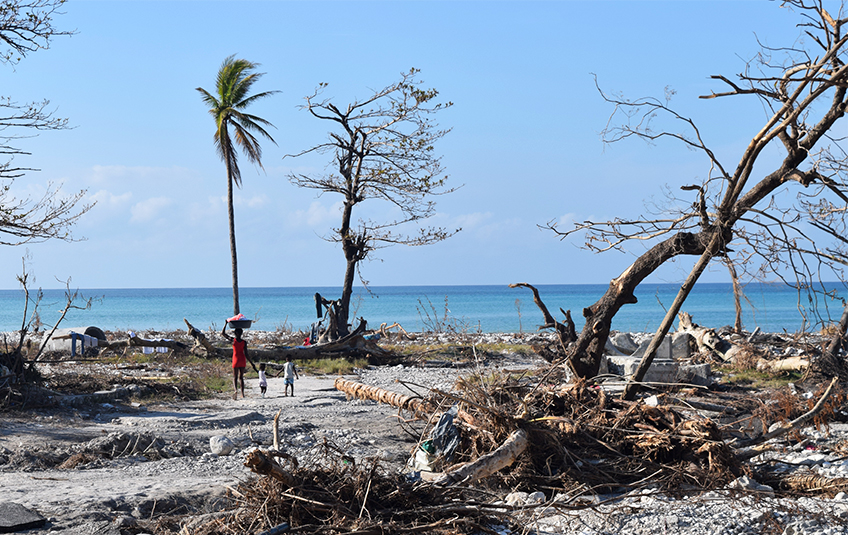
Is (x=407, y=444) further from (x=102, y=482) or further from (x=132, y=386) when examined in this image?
(x=132, y=386)

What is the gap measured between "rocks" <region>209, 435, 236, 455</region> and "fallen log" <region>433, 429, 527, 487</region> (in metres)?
3.10

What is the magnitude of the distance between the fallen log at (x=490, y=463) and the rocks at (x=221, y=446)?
310 cm

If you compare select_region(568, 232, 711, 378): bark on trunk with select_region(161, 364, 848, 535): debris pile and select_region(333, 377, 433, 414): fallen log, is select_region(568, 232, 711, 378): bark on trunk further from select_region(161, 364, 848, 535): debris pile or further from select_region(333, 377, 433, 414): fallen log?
select_region(333, 377, 433, 414): fallen log

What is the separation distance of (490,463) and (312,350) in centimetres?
1272

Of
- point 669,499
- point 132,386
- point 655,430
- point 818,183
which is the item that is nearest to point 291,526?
point 669,499

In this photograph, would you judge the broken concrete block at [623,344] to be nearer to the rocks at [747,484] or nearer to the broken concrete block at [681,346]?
the broken concrete block at [681,346]

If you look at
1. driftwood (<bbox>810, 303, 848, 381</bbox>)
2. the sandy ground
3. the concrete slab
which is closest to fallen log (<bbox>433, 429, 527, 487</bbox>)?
the sandy ground

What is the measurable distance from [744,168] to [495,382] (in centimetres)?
369

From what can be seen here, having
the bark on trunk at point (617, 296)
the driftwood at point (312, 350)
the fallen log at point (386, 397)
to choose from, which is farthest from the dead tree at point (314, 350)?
the bark on trunk at point (617, 296)

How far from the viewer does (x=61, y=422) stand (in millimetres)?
8773

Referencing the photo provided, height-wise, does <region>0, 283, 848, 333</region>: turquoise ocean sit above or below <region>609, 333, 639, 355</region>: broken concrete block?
below

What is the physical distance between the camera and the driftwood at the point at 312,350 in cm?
1706

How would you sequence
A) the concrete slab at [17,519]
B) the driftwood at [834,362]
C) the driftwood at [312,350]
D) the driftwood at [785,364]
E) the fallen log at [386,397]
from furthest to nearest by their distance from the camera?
the driftwood at [312,350]
the driftwood at [785,364]
the driftwood at [834,362]
the fallen log at [386,397]
the concrete slab at [17,519]

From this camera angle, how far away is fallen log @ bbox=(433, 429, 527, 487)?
495 cm
